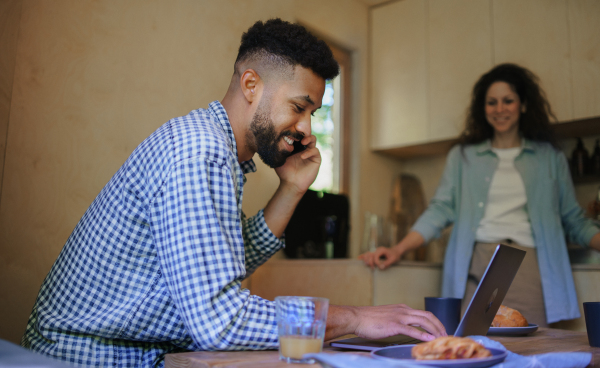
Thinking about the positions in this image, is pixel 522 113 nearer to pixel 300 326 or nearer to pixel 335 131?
pixel 335 131

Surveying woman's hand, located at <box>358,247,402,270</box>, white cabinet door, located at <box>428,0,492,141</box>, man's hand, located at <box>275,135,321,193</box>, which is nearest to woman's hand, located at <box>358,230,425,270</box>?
woman's hand, located at <box>358,247,402,270</box>

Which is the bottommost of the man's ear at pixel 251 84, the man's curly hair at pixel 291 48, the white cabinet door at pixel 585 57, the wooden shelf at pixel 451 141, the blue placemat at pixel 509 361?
the blue placemat at pixel 509 361

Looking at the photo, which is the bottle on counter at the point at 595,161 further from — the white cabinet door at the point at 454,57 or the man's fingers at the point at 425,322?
the man's fingers at the point at 425,322

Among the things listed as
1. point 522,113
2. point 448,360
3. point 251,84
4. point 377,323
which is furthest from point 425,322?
point 522,113

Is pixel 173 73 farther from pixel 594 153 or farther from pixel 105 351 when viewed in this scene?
pixel 594 153

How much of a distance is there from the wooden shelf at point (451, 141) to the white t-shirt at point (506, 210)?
0.57 meters

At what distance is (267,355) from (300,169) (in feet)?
2.08

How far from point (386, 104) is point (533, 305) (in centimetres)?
162

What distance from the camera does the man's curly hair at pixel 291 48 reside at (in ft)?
3.50

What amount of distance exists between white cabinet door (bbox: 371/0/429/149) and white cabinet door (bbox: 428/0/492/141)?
0.06m

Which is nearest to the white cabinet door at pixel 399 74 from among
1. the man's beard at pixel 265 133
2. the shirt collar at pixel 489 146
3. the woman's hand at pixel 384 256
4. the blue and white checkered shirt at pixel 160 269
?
the shirt collar at pixel 489 146

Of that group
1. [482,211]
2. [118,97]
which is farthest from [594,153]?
[118,97]

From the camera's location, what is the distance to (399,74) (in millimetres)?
3141

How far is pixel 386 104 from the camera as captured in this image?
10.4 ft
